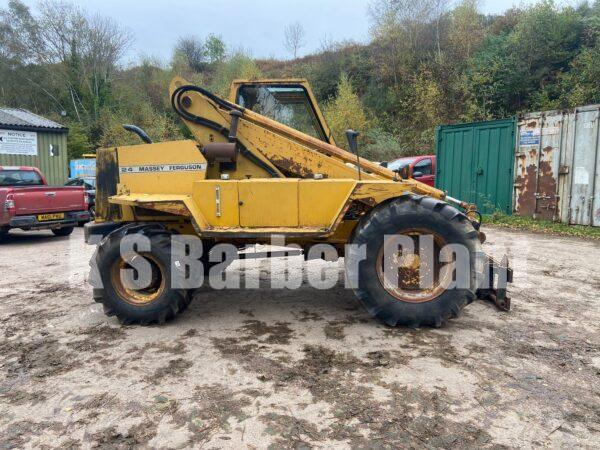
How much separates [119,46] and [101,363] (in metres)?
33.3

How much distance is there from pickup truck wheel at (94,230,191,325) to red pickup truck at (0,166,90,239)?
6.29 metres

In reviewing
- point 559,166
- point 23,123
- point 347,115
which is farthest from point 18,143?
point 559,166

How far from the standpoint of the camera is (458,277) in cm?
375

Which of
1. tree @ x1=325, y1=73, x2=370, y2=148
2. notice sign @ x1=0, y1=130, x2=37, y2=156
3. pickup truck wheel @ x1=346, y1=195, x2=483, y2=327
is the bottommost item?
pickup truck wheel @ x1=346, y1=195, x2=483, y2=327

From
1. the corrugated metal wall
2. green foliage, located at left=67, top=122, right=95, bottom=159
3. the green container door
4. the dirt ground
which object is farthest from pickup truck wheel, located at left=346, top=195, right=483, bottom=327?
green foliage, located at left=67, top=122, right=95, bottom=159

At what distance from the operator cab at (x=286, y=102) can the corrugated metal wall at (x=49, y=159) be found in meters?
16.7

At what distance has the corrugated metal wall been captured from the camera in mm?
17825

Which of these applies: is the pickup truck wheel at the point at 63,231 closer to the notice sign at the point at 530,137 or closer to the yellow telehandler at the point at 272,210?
the yellow telehandler at the point at 272,210

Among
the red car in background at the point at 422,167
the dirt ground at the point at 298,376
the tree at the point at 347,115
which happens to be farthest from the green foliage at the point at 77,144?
the dirt ground at the point at 298,376

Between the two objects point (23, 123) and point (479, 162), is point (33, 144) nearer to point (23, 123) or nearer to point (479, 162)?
point (23, 123)

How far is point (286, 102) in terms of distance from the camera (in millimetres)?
4664

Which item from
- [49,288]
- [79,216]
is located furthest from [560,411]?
[79,216]

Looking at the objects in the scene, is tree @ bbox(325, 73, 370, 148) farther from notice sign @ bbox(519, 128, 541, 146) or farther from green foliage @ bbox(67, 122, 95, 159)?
green foliage @ bbox(67, 122, 95, 159)

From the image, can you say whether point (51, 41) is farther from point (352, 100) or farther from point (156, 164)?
point (156, 164)
